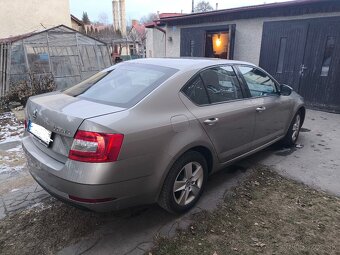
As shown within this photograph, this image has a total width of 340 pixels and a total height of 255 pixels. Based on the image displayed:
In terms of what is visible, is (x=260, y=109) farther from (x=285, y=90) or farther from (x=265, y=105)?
(x=285, y=90)

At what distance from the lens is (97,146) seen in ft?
7.09

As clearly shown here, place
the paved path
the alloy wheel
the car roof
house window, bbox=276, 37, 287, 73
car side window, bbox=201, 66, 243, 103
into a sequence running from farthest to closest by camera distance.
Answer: house window, bbox=276, 37, 287, 73 → the paved path → car side window, bbox=201, 66, 243, 103 → the car roof → the alloy wheel

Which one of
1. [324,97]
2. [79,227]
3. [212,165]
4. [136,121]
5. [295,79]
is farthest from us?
[295,79]

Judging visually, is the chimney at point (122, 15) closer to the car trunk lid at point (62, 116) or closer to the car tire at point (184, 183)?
the car trunk lid at point (62, 116)

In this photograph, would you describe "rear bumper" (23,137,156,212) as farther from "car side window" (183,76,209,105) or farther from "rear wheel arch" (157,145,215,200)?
"car side window" (183,76,209,105)

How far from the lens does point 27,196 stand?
338 cm

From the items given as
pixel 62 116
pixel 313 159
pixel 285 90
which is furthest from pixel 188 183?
pixel 313 159

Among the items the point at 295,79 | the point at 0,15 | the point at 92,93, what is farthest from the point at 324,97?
the point at 0,15

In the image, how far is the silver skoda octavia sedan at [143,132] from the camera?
221cm

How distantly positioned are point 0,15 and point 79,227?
16.0 metres

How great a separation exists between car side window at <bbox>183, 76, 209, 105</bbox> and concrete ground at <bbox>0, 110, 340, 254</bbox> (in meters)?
1.18

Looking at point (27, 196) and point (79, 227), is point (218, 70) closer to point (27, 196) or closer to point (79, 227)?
point (79, 227)

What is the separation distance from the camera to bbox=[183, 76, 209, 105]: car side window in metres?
2.91

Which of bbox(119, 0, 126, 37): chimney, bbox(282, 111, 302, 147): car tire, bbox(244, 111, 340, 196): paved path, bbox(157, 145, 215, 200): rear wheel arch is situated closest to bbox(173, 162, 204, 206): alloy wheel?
bbox(157, 145, 215, 200): rear wheel arch
